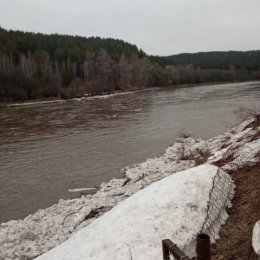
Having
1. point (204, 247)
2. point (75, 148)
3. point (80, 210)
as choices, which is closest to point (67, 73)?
point (75, 148)

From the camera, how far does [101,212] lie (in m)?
11.8

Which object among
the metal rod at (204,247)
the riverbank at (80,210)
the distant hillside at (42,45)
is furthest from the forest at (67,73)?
the metal rod at (204,247)

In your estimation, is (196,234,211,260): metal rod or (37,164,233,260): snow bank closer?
(196,234,211,260): metal rod

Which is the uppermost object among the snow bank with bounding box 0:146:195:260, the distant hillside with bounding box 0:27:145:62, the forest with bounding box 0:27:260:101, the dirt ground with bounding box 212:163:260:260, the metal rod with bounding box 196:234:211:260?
the distant hillside with bounding box 0:27:145:62

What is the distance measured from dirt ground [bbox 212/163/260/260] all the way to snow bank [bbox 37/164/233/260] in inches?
16.4

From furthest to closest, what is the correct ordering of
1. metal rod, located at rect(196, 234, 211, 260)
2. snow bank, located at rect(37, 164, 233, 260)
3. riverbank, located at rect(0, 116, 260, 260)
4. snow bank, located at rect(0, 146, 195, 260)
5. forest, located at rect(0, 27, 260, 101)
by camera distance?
forest, located at rect(0, 27, 260, 101), riverbank, located at rect(0, 116, 260, 260), snow bank, located at rect(0, 146, 195, 260), snow bank, located at rect(37, 164, 233, 260), metal rod, located at rect(196, 234, 211, 260)

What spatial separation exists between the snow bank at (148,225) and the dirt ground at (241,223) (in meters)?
0.42

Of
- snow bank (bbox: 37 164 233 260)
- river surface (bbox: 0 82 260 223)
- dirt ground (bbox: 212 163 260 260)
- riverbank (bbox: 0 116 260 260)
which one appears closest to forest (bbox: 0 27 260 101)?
river surface (bbox: 0 82 260 223)

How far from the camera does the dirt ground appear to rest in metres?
6.95

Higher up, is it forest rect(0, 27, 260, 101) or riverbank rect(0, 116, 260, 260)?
forest rect(0, 27, 260, 101)

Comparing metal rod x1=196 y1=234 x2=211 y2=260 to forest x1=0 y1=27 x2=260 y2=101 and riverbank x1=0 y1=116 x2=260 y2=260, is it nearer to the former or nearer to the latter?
riverbank x1=0 y1=116 x2=260 y2=260

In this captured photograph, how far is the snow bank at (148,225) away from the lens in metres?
7.05

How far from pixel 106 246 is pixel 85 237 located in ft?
2.84

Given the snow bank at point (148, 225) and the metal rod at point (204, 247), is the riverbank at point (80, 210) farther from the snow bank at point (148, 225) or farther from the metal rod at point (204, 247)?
the metal rod at point (204, 247)
